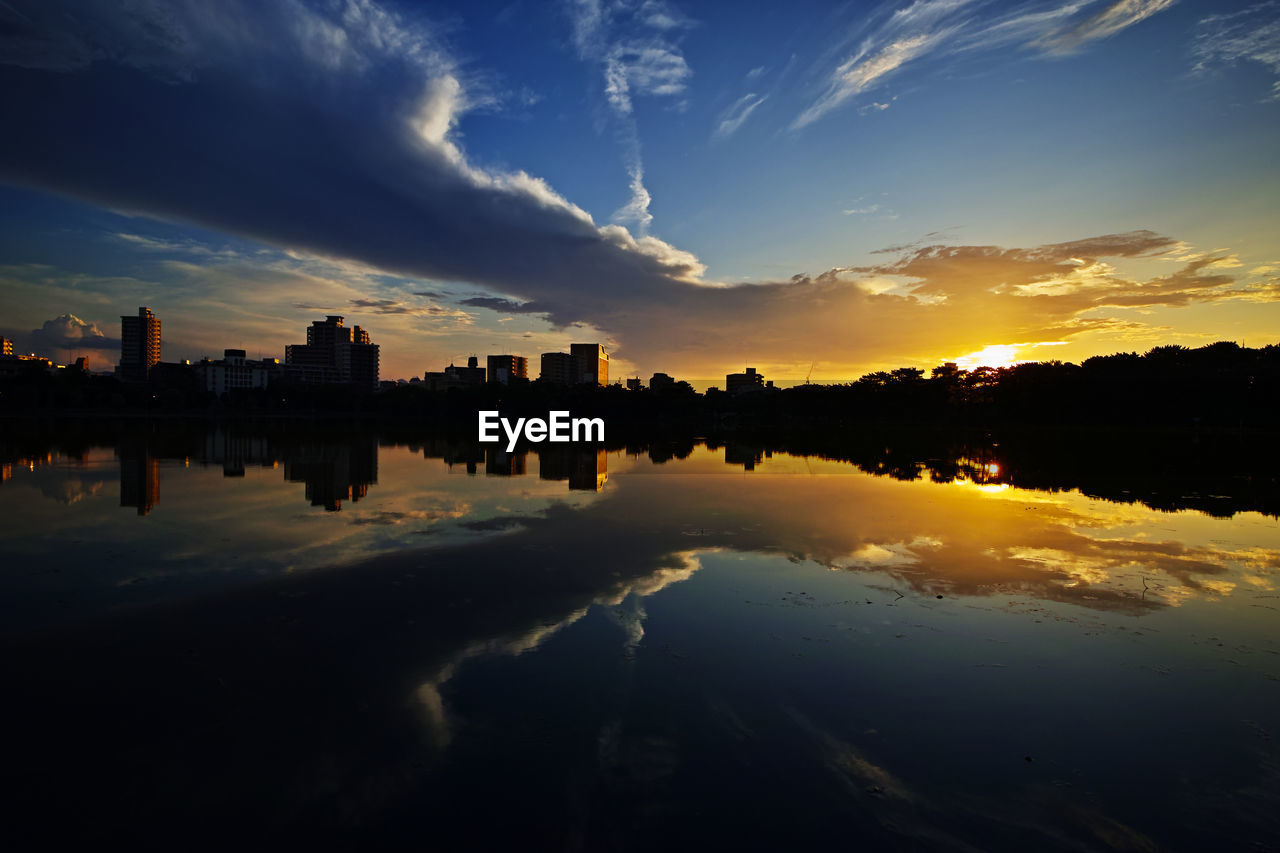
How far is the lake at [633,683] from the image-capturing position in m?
5.50

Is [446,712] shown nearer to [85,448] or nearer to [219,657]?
[219,657]

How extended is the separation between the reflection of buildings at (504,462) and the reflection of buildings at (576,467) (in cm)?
114

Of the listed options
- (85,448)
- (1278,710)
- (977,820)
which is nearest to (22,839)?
(977,820)

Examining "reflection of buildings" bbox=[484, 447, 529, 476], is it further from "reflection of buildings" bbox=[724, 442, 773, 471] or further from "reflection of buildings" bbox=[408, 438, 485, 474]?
"reflection of buildings" bbox=[724, 442, 773, 471]

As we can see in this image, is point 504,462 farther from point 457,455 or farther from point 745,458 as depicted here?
point 745,458

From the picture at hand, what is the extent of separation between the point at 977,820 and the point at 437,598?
889cm

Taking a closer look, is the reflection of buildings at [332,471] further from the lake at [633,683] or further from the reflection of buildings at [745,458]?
the reflection of buildings at [745,458]

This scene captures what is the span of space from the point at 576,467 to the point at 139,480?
65.7ft

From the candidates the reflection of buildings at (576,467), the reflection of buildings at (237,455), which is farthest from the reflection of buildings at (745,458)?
the reflection of buildings at (237,455)

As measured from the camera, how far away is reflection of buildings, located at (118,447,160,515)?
781 inches

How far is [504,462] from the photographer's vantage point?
124 feet

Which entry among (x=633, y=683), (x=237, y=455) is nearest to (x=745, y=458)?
(x=237, y=455)

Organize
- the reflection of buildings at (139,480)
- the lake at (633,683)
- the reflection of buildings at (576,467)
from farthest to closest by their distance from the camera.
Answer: the reflection of buildings at (576,467) → the reflection of buildings at (139,480) → the lake at (633,683)

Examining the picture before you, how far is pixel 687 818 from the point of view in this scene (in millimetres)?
5449
